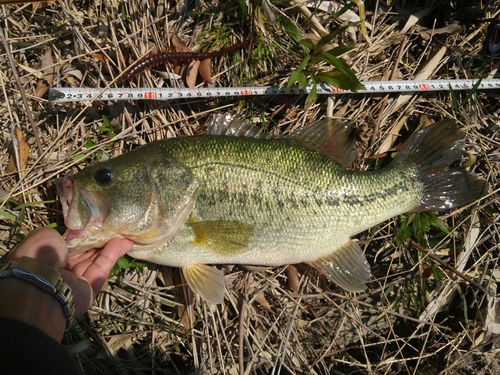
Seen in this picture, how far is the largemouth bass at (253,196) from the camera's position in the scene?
2604mm

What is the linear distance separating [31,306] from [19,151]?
1.54 m

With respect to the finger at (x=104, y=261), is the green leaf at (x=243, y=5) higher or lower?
higher

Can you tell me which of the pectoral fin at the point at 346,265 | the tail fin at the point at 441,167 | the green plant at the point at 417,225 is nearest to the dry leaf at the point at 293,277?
the pectoral fin at the point at 346,265

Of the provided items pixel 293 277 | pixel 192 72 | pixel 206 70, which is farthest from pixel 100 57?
pixel 293 277

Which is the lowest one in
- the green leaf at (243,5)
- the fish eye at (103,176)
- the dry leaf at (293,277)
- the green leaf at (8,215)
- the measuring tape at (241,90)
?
the dry leaf at (293,277)

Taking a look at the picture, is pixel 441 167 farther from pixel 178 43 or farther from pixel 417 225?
pixel 178 43

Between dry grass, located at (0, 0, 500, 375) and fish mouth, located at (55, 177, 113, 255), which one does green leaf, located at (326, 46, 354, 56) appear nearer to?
dry grass, located at (0, 0, 500, 375)

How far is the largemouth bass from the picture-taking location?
2.60 m

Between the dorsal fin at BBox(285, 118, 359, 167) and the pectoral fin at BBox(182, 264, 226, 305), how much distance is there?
120cm

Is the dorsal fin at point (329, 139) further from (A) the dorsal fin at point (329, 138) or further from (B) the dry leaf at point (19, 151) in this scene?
(B) the dry leaf at point (19, 151)

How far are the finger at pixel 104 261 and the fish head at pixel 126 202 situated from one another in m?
0.05

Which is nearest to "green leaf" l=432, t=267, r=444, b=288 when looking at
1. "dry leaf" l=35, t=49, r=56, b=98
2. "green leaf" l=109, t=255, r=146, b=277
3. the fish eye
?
"green leaf" l=109, t=255, r=146, b=277

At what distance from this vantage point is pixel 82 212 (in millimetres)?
2529

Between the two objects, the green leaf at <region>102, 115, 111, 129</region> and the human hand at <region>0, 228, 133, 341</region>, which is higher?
the green leaf at <region>102, 115, 111, 129</region>
